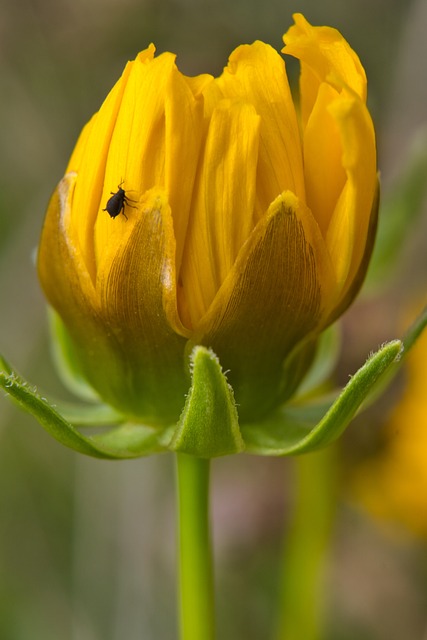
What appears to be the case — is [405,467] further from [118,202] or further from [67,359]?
[118,202]

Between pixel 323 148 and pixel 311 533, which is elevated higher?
pixel 323 148

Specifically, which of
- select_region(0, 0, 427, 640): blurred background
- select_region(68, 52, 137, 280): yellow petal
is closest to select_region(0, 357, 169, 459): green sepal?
select_region(68, 52, 137, 280): yellow petal

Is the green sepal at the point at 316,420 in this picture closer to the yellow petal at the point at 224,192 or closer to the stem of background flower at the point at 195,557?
the stem of background flower at the point at 195,557

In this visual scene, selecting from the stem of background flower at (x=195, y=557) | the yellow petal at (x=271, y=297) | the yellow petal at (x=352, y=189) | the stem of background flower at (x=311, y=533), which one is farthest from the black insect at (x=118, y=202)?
the stem of background flower at (x=311, y=533)

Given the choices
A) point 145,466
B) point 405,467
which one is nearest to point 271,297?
point 405,467

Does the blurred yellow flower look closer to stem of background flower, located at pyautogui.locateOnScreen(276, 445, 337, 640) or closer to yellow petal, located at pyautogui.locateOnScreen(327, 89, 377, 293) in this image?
stem of background flower, located at pyautogui.locateOnScreen(276, 445, 337, 640)

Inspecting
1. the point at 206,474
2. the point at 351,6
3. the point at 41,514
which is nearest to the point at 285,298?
the point at 206,474
